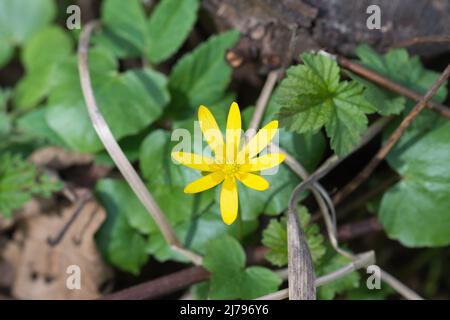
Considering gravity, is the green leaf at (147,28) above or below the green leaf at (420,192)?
above

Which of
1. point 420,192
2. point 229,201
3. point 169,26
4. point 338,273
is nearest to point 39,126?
point 169,26

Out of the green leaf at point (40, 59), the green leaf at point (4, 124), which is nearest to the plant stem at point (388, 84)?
the green leaf at point (40, 59)

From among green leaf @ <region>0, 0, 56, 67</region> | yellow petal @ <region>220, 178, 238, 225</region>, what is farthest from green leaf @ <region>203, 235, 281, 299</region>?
green leaf @ <region>0, 0, 56, 67</region>

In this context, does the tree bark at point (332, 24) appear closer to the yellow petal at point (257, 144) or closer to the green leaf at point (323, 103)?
the green leaf at point (323, 103)

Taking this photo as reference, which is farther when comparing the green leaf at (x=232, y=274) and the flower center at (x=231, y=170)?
the green leaf at (x=232, y=274)

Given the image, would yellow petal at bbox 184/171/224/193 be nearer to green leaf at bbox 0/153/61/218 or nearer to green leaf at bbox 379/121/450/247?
green leaf at bbox 379/121/450/247

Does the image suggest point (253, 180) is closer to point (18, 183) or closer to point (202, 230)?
point (202, 230)
